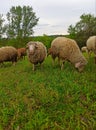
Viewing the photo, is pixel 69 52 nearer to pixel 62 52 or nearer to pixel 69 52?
pixel 69 52

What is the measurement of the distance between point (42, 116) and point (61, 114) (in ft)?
1.73

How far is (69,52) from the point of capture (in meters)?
16.2

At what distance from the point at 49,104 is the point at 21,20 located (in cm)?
7016

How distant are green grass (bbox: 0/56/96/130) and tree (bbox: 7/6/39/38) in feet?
198

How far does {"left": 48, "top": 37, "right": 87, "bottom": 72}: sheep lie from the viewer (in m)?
15.8

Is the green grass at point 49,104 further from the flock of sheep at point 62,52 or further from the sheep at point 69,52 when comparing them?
the flock of sheep at point 62,52

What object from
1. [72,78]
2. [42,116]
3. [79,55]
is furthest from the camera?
[79,55]

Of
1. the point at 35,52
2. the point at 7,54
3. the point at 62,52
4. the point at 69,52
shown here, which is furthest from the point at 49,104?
the point at 7,54

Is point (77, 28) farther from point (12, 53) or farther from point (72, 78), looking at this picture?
point (72, 78)

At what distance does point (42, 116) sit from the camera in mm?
8156

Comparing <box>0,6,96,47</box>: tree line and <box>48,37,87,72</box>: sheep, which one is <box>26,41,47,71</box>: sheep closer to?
<box>48,37,87,72</box>: sheep

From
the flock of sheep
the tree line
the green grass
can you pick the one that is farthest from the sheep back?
the tree line

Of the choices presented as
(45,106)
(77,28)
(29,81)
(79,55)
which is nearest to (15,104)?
(45,106)

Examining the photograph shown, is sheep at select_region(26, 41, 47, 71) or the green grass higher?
sheep at select_region(26, 41, 47, 71)
